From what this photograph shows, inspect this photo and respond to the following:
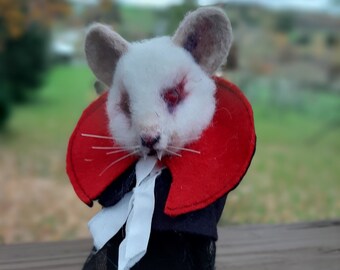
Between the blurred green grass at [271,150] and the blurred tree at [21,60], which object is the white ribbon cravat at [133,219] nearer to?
the blurred green grass at [271,150]

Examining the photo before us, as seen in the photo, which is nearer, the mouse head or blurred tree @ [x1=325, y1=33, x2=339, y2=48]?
the mouse head

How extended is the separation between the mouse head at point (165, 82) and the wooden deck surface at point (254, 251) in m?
0.31

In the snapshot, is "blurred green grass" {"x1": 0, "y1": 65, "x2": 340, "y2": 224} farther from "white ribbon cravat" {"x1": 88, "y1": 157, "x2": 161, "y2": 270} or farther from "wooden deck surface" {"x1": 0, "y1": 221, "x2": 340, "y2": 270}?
"white ribbon cravat" {"x1": 88, "y1": 157, "x2": 161, "y2": 270}

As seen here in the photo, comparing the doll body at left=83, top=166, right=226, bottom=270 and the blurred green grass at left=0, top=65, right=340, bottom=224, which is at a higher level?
the doll body at left=83, top=166, right=226, bottom=270

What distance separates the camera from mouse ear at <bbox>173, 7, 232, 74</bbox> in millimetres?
532

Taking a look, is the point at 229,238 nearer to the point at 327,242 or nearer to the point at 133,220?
the point at 327,242

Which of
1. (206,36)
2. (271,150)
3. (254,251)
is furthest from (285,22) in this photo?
(206,36)

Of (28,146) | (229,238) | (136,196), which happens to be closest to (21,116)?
(28,146)

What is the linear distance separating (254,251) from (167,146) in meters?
0.36

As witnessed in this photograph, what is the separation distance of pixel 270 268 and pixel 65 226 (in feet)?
4.87

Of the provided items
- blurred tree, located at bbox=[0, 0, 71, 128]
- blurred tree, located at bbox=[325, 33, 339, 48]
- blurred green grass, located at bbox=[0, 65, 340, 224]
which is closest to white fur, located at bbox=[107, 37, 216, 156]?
blurred green grass, located at bbox=[0, 65, 340, 224]

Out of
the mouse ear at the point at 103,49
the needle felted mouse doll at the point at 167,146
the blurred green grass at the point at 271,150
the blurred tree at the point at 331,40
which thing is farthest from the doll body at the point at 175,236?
the blurred tree at the point at 331,40

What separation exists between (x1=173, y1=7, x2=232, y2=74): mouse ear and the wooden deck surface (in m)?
0.34

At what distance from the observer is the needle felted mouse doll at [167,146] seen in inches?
20.6
